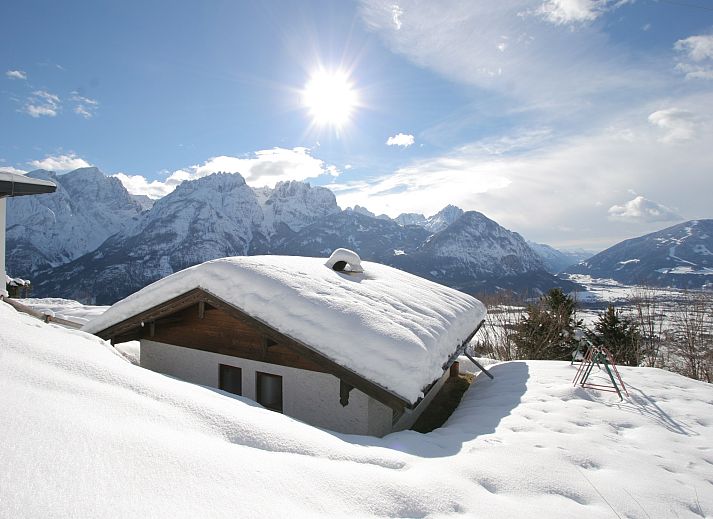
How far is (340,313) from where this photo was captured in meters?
8.05

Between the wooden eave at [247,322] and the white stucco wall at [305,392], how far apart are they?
97 cm

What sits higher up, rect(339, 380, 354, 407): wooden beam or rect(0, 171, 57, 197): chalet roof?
rect(0, 171, 57, 197): chalet roof

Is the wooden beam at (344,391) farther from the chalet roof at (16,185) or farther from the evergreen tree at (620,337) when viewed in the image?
the evergreen tree at (620,337)

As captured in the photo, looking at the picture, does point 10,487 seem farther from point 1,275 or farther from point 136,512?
point 1,275

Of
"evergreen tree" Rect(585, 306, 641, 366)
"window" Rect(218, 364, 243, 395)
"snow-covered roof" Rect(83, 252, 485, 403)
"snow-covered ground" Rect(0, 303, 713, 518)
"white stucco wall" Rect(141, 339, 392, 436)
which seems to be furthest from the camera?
"evergreen tree" Rect(585, 306, 641, 366)

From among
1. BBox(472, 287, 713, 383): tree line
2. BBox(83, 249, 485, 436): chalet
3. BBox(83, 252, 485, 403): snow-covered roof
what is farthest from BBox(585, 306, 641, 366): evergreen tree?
BBox(83, 252, 485, 403): snow-covered roof

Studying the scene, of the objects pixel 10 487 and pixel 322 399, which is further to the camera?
pixel 322 399

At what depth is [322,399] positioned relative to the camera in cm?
855

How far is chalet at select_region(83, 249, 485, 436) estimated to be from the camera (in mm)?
7285

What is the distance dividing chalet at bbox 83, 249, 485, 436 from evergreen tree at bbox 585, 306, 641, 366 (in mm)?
15751

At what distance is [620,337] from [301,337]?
22.5 metres

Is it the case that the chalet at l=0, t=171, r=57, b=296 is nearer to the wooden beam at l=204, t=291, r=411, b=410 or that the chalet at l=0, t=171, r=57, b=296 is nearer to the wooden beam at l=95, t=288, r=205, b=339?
the wooden beam at l=95, t=288, r=205, b=339

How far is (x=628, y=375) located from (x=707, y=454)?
218 inches

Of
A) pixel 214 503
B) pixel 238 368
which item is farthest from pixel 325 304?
pixel 214 503
